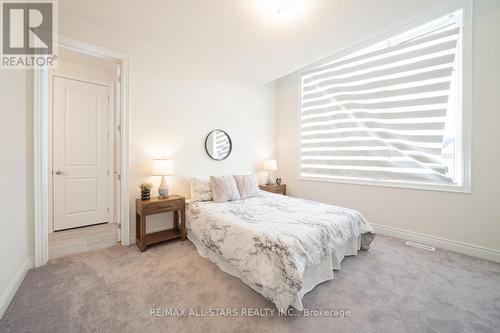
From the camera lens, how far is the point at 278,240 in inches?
67.7

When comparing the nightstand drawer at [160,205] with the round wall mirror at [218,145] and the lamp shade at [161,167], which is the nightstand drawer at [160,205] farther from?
the round wall mirror at [218,145]

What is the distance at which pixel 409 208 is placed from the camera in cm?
296

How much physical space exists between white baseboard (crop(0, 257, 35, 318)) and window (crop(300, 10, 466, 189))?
409 centimetres

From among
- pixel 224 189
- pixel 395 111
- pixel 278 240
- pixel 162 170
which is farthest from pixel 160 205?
pixel 395 111

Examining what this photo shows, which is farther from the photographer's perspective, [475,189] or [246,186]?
[246,186]

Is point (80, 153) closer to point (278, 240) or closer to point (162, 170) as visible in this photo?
point (162, 170)

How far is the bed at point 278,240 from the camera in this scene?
1.61 m

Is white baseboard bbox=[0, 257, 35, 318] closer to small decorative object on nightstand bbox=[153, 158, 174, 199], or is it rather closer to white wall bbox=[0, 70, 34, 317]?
white wall bbox=[0, 70, 34, 317]

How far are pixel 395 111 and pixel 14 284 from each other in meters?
4.72

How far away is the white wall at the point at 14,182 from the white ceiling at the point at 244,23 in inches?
45.8

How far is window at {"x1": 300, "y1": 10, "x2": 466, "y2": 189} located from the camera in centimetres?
265

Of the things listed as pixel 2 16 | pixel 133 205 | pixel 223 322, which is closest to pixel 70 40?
pixel 2 16

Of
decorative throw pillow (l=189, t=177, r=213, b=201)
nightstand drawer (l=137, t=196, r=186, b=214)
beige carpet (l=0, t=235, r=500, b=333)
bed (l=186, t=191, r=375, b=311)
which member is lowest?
beige carpet (l=0, t=235, r=500, b=333)

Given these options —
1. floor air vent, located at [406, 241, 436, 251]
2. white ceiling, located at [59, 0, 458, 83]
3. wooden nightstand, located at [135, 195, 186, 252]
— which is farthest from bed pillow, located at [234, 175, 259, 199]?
floor air vent, located at [406, 241, 436, 251]
